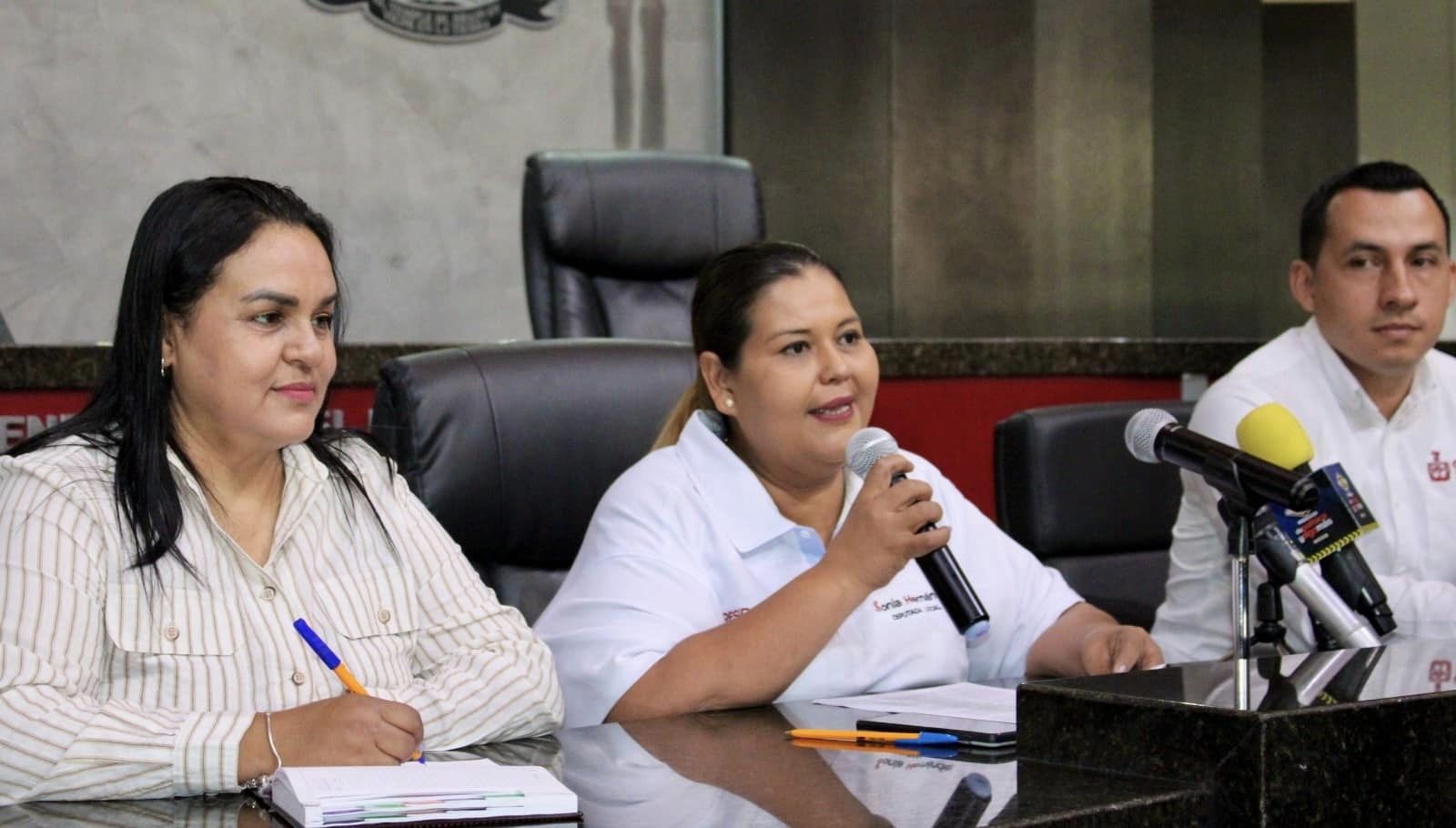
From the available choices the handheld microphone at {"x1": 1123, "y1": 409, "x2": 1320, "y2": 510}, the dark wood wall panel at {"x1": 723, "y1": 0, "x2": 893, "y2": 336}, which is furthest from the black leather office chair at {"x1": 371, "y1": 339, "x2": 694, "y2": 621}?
the dark wood wall panel at {"x1": 723, "y1": 0, "x2": 893, "y2": 336}

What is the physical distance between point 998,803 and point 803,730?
1.12ft

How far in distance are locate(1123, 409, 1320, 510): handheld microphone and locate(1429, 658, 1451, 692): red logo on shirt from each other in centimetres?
22

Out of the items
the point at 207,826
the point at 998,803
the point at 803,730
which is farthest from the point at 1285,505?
the point at 207,826

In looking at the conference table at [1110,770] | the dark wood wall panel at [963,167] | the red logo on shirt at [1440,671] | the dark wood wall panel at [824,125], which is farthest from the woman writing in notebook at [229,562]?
the dark wood wall panel at [963,167]

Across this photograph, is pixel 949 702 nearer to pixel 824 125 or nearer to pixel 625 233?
pixel 625 233

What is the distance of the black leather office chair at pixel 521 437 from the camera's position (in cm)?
219

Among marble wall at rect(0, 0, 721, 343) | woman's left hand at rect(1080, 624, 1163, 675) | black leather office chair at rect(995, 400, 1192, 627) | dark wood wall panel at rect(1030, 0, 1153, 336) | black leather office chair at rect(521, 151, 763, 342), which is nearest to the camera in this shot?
woman's left hand at rect(1080, 624, 1163, 675)

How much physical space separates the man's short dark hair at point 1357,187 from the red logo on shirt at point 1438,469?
369mm

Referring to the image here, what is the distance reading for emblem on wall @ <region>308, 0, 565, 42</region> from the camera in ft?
17.4

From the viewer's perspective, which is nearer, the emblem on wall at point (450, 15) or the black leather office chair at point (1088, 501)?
the black leather office chair at point (1088, 501)

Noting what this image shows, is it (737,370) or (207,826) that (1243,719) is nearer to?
(207,826)

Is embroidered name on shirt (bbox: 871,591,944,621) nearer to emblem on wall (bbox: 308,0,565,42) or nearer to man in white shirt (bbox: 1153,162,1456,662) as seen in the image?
man in white shirt (bbox: 1153,162,1456,662)

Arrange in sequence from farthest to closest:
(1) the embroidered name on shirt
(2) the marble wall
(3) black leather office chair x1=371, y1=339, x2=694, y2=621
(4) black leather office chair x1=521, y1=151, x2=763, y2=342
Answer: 1. (2) the marble wall
2. (4) black leather office chair x1=521, y1=151, x2=763, y2=342
3. (3) black leather office chair x1=371, y1=339, x2=694, y2=621
4. (1) the embroidered name on shirt

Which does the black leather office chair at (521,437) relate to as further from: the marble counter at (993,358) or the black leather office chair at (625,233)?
the black leather office chair at (625,233)
